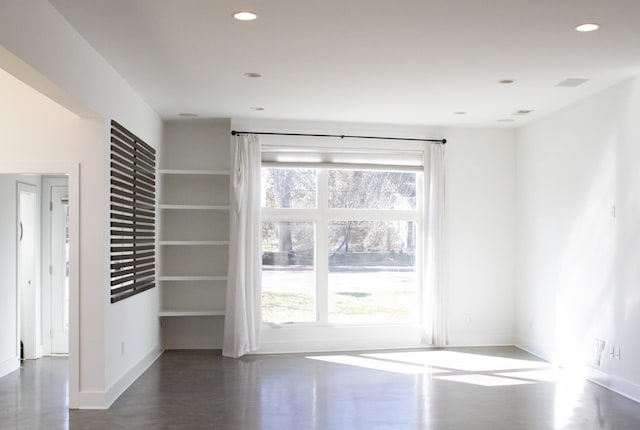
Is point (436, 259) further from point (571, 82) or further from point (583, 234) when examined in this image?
point (571, 82)

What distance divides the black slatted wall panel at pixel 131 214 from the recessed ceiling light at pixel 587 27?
11.6ft

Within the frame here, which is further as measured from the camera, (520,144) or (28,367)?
(520,144)

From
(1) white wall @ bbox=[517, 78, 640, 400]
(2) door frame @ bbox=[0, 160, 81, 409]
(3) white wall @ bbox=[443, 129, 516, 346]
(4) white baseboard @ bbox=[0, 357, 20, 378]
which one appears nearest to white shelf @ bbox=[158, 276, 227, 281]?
(4) white baseboard @ bbox=[0, 357, 20, 378]

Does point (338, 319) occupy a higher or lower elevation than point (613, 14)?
lower

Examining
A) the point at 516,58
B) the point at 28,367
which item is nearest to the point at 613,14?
the point at 516,58

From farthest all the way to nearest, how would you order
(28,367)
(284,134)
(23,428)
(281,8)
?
(284,134) < (28,367) < (23,428) < (281,8)

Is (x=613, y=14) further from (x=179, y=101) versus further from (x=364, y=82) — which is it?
(x=179, y=101)

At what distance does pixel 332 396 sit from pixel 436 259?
105 inches

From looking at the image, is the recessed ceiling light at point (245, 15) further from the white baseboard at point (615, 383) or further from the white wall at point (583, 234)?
the white baseboard at point (615, 383)

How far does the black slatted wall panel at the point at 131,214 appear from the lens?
501 centimetres

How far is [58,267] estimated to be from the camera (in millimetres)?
6840

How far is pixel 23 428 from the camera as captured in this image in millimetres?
4305

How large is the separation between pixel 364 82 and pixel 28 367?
4.47 m

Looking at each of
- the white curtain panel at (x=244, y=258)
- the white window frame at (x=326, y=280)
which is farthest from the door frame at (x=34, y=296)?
the white window frame at (x=326, y=280)
